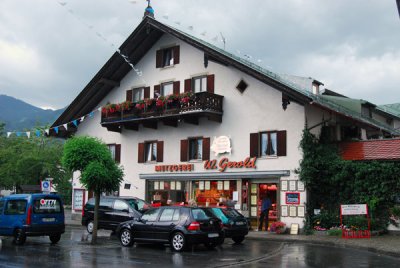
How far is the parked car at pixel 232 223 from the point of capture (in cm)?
1842

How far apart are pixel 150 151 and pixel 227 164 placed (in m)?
6.28

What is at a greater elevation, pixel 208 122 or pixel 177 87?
pixel 177 87

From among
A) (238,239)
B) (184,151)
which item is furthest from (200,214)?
(184,151)

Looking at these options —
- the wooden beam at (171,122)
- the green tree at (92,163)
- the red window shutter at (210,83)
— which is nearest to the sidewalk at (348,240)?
the green tree at (92,163)

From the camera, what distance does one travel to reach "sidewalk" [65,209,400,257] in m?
16.5

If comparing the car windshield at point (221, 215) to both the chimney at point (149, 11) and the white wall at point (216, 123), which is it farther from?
the chimney at point (149, 11)

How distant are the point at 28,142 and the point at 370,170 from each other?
126ft

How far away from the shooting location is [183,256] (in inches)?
574

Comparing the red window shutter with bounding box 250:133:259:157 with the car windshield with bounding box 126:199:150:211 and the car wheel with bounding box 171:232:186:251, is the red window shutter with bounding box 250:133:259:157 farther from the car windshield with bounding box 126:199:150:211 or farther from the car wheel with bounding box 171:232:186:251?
the car wheel with bounding box 171:232:186:251

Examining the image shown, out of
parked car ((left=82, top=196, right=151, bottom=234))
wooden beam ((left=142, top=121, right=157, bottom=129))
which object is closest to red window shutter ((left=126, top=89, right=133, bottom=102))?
wooden beam ((left=142, top=121, right=157, bottom=129))

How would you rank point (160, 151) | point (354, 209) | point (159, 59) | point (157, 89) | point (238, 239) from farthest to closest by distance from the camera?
point (159, 59), point (157, 89), point (160, 151), point (354, 209), point (238, 239)

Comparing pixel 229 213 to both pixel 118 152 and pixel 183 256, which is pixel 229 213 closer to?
pixel 183 256

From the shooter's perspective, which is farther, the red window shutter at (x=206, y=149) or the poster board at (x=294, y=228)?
the red window shutter at (x=206, y=149)

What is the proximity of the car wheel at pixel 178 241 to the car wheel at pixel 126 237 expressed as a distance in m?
2.04
